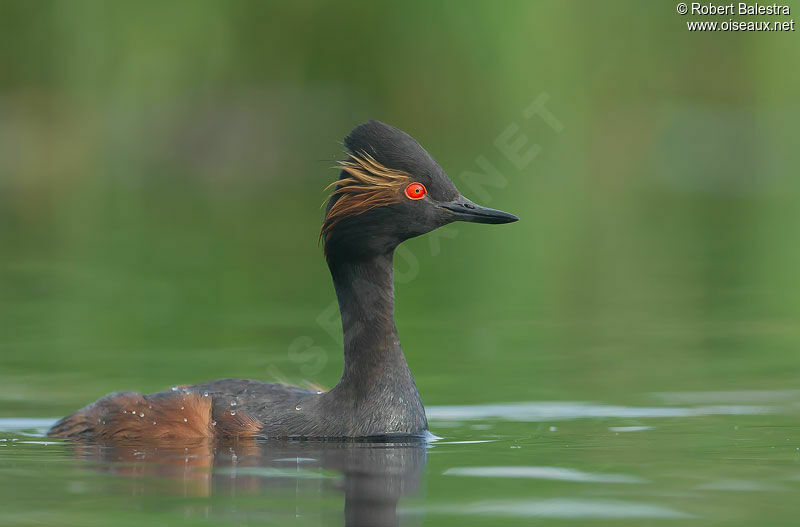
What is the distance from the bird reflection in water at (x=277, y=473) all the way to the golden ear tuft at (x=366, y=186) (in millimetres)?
1507

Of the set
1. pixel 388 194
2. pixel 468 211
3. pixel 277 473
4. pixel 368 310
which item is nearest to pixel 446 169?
pixel 368 310


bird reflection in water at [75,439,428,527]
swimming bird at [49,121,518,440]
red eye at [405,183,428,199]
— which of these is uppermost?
red eye at [405,183,428,199]

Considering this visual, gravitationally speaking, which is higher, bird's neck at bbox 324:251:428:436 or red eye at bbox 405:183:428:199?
red eye at bbox 405:183:428:199

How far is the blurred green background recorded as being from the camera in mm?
12516

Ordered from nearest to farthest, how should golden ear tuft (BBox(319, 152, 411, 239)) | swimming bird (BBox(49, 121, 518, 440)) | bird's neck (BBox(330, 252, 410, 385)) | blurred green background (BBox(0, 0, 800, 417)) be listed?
swimming bird (BBox(49, 121, 518, 440)) < golden ear tuft (BBox(319, 152, 411, 239)) < bird's neck (BBox(330, 252, 410, 385)) < blurred green background (BBox(0, 0, 800, 417))

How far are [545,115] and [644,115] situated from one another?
300 cm

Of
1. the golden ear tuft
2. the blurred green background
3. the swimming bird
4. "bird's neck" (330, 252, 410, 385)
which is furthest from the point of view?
the blurred green background

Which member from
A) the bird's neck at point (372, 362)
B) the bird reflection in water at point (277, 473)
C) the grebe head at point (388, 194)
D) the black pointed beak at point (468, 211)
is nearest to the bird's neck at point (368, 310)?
the bird's neck at point (372, 362)

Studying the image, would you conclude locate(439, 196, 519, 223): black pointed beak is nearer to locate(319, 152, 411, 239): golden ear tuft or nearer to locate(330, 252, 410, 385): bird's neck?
locate(319, 152, 411, 239): golden ear tuft

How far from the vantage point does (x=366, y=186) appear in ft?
30.5

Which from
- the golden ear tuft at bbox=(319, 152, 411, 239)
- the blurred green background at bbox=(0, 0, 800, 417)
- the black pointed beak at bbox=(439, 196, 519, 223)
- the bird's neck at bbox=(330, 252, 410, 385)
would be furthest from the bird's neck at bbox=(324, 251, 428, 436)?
the blurred green background at bbox=(0, 0, 800, 417)

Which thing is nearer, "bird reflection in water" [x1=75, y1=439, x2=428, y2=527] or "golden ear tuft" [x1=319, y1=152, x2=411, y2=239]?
"bird reflection in water" [x1=75, y1=439, x2=428, y2=527]

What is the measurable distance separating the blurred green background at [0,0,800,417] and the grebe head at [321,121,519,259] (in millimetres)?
1624

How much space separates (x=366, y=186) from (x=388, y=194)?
0.15 meters
